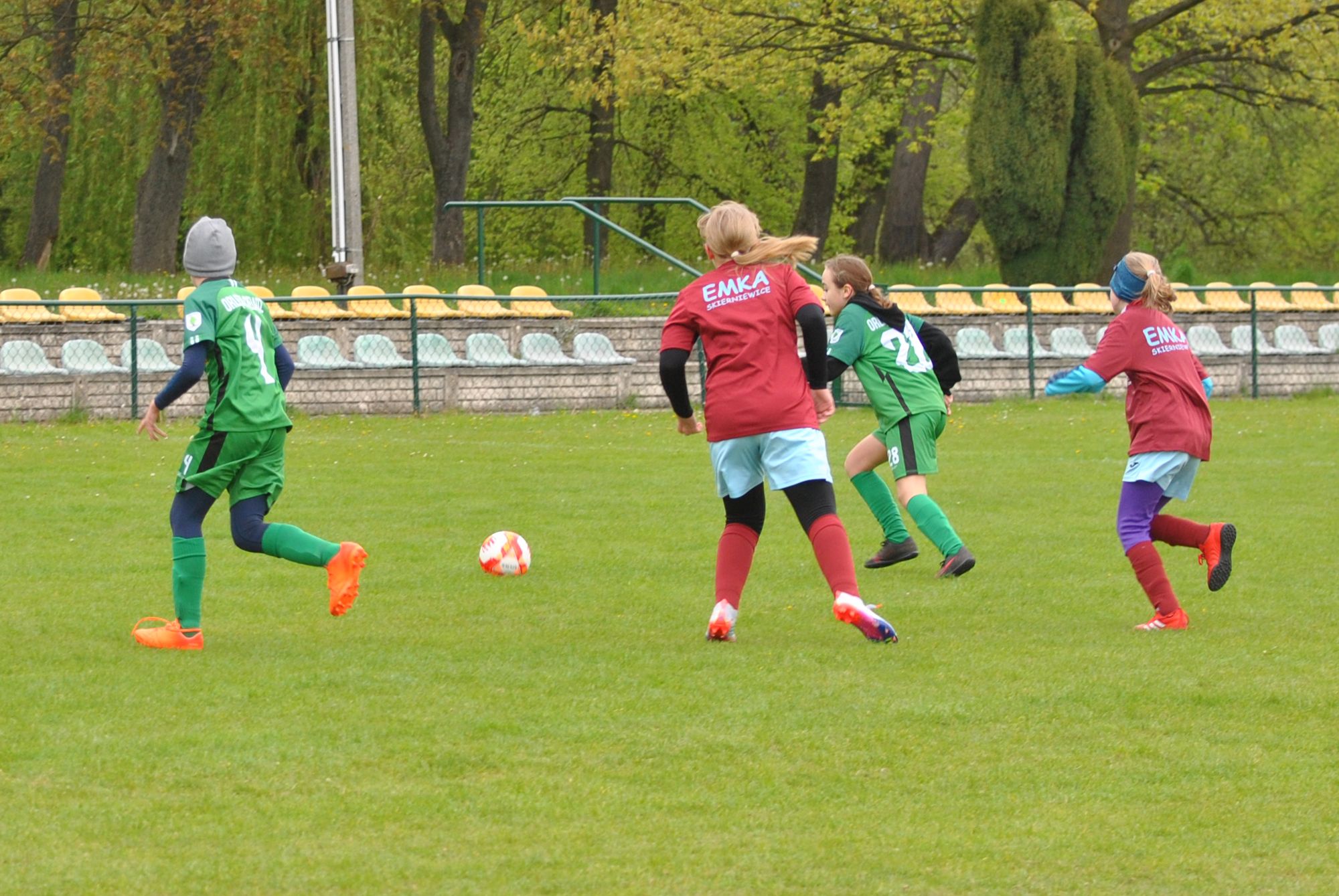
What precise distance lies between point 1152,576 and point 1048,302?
18.3 m

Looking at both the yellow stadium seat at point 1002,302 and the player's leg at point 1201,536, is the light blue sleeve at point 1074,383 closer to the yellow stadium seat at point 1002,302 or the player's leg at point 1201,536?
the player's leg at point 1201,536

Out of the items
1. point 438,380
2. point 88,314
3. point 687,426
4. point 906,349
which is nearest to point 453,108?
point 438,380

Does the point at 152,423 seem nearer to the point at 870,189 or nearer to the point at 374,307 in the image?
the point at 374,307

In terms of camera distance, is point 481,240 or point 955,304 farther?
point 481,240

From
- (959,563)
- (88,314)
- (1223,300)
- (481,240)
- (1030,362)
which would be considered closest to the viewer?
(959,563)

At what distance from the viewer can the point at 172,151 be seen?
2844 centimetres

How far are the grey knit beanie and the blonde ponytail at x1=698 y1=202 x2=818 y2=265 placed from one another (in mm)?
1818

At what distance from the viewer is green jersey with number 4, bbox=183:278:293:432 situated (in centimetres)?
692

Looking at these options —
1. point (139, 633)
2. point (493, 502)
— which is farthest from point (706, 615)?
point (493, 502)

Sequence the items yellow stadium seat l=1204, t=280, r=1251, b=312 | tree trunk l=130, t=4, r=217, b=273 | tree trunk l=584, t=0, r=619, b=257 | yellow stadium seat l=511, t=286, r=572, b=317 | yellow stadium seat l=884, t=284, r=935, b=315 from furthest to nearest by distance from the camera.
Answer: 1. tree trunk l=584, t=0, r=619, b=257
2. tree trunk l=130, t=4, r=217, b=273
3. yellow stadium seat l=1204, t=280, r=1251, b=312
4. yellow stadium seat l=884, t=284, r=935, b=315
5. yellow stadium seat l=511, t=286, r=572, b=317

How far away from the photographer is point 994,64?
27.5 m

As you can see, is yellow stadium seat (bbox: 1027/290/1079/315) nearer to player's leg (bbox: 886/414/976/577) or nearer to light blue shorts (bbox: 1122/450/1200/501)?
player's leg (bbox: 886/414/976/577)

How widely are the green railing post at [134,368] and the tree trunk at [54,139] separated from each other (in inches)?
370

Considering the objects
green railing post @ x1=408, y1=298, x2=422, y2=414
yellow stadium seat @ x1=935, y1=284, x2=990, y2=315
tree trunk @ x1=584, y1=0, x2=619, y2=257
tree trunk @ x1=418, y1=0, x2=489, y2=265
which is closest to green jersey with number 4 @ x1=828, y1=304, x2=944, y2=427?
green railing post @ x1=408, y1=298, x2=422, y2=414
